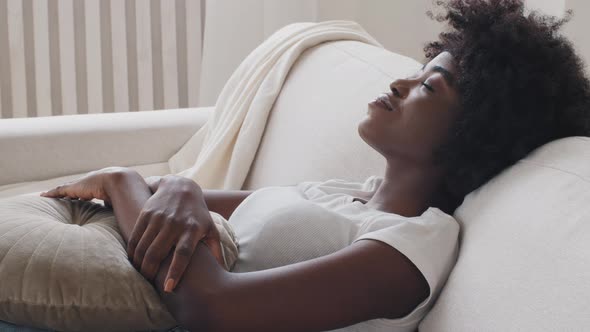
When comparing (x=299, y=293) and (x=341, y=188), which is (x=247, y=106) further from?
(x=299, y=293)

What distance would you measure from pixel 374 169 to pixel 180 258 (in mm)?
538

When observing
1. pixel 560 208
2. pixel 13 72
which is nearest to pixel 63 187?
pixel 560 208

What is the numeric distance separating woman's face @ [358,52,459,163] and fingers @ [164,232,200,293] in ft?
1.17

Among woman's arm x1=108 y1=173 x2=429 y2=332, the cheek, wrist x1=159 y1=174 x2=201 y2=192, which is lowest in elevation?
woman's arm x1=108 y1=173 x2=429 y2=332

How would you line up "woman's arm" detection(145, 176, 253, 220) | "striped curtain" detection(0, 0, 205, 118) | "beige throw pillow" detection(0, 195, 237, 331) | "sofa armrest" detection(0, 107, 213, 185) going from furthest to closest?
"striped curtain" detection(0, 0, 205, 118)
"sofa armrest" detection(0, 107, 213, 185)
"woman's arm" detection(145, 176, 253, 220)
"beige throw pillow" detection(0, 195, 237, 331)

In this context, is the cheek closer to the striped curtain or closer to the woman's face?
the woman's face

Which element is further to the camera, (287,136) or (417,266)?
(287,136)

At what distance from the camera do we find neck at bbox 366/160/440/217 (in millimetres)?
1262

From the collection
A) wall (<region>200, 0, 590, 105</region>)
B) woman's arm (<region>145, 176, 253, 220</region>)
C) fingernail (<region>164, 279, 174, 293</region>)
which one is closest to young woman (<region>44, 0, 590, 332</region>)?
fingernail (<region>164, 279, 174, 293</region>)

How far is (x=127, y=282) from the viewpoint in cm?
101

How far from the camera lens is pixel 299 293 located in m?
1.01

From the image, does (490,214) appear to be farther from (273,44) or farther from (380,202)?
(273,44)

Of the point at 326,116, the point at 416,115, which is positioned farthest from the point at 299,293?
the point at 326,116

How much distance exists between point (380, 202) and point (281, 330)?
1.11 ft
